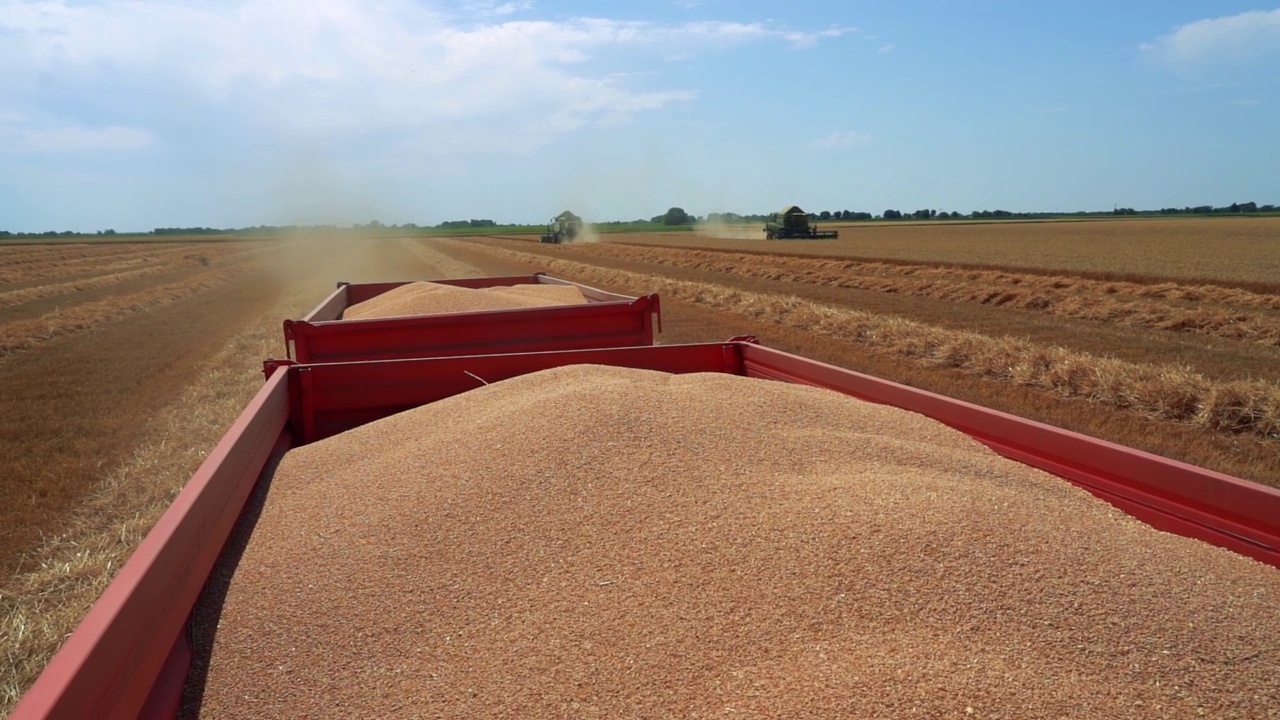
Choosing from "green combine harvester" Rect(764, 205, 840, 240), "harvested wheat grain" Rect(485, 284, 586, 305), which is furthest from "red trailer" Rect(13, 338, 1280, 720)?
"green combine harvester" Rect(764, 205, 840, 240)

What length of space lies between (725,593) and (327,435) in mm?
2434

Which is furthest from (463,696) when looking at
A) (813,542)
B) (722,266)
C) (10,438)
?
(722,266)

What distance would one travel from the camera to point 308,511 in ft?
9.18

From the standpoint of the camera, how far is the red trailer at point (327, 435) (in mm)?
1530

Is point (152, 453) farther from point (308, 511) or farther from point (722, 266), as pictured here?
point (722, 266)

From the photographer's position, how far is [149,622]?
1.72 metres

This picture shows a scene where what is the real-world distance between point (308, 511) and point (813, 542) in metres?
1.62

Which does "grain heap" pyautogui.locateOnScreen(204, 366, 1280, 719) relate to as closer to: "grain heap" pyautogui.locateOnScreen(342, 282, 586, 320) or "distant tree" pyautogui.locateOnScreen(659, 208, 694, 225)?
"grain heap" pyautogui.locateOnScreen(342, 282, 586, 320)

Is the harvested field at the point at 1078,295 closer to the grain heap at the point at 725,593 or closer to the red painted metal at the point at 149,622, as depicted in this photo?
the grain heap at the point at 725,593

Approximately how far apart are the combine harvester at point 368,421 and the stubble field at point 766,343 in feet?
4.08

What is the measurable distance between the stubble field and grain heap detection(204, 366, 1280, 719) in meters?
1.62

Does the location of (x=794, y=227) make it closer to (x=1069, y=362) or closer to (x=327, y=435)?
(x=1069, y=362)

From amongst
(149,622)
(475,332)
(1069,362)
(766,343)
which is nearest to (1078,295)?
(766,343)

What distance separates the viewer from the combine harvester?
1567mm
